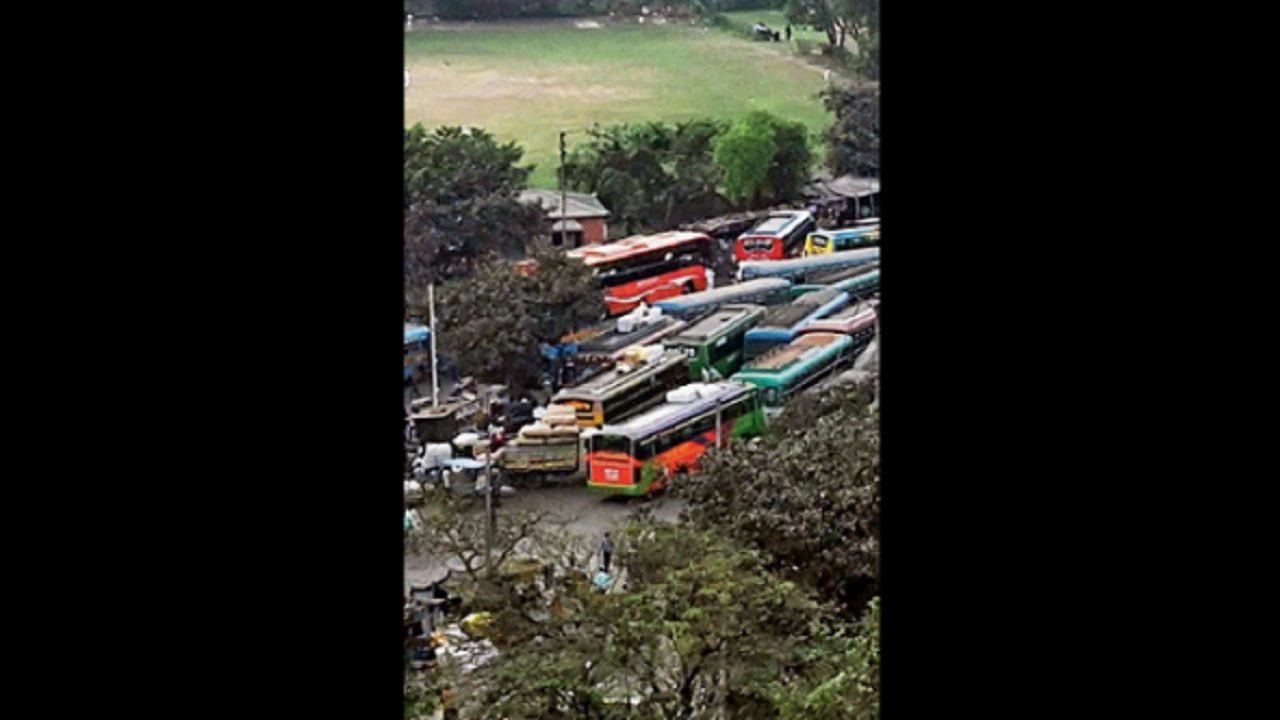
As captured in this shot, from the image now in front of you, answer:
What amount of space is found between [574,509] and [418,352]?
0.45m

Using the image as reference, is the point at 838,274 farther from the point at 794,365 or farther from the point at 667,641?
the point at 667,641

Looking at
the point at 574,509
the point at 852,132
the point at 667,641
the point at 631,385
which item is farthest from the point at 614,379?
the point at 852,132

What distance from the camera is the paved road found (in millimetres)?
2658

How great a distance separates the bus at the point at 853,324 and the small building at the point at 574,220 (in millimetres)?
430

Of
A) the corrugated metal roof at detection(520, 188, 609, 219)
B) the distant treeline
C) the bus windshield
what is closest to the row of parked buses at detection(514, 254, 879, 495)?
the bus windshield

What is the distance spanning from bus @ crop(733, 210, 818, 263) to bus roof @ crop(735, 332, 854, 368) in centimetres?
17

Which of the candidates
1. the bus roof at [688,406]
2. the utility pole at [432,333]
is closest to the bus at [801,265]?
the bus roof at [688,406]

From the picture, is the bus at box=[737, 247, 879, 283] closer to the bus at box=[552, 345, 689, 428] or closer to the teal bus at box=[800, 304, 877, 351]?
the teal bus at box=[800, 304, 877, 351]

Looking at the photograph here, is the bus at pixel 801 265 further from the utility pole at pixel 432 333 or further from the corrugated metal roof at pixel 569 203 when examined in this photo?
the utility pole at pixel 432 333

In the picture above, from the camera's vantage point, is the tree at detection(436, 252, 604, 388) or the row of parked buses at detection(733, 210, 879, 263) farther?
the row of parked buses at detection(733, 210, 879, 263)

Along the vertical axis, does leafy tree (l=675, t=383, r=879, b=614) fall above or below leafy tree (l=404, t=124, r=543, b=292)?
below
